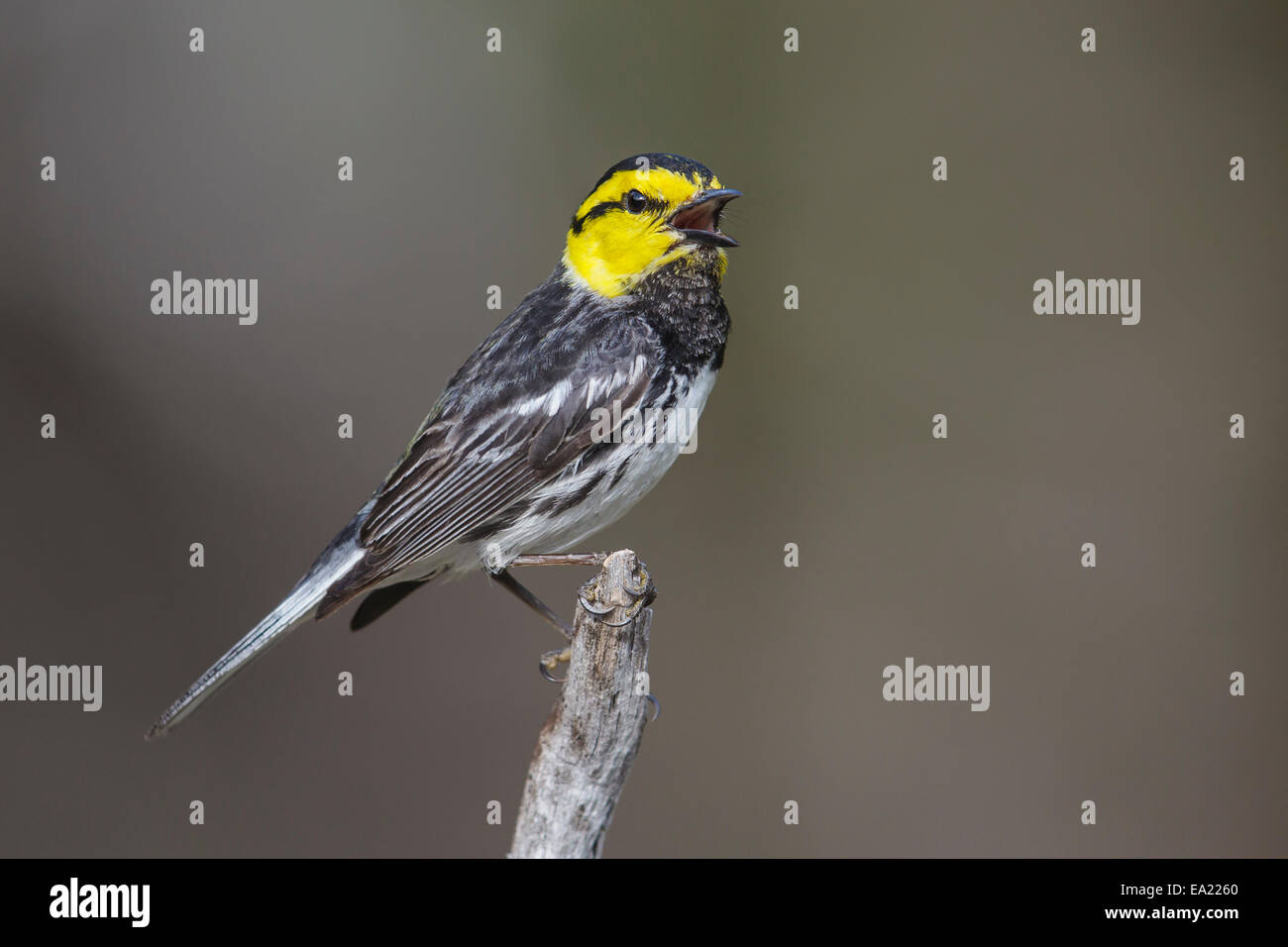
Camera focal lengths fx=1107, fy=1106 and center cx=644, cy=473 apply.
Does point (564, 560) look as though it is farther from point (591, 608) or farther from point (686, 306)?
point (686, 306)

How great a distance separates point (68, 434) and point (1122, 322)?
8009mm

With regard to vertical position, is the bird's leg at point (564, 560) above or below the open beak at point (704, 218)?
below

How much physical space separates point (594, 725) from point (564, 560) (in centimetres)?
83

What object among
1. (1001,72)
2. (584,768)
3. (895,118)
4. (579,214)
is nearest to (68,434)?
(579,214)

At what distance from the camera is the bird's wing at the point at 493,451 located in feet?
15.5

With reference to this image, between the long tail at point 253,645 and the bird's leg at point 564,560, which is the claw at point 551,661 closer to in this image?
the bird's leg at point 564,560

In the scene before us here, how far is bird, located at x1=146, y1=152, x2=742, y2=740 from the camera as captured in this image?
4.75 meters

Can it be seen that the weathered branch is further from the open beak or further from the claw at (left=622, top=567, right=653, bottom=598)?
the open beak

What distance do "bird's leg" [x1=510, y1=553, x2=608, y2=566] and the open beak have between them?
1.44 meters
